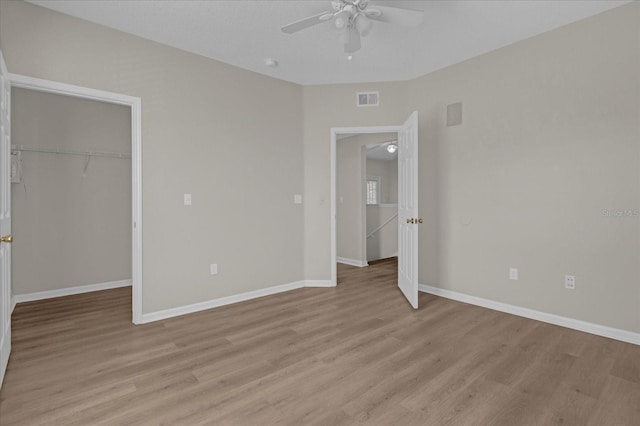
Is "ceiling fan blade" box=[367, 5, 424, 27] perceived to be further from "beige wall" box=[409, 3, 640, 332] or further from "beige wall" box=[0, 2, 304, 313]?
"beige wall" box=[0, 2, 304, 313]

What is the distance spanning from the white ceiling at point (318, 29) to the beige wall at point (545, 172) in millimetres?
275

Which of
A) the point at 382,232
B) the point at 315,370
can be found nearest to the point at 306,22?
the point at 315,370

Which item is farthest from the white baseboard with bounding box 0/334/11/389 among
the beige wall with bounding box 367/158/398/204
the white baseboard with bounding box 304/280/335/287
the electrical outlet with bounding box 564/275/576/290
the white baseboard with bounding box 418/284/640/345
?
the beige wall with bounding box 367/158/398/204

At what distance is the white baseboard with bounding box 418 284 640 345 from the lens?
2.70 meters

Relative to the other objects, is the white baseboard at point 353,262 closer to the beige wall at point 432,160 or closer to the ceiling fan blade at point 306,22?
the beige wall at point 432,160

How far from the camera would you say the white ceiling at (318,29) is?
267 cm

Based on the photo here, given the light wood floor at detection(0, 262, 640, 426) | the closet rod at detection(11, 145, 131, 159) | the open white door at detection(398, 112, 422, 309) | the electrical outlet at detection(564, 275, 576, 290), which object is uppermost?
the closet rod at detection(11, 145, 131, 159)

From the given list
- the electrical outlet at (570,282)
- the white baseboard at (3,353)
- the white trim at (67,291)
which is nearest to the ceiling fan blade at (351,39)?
the electrical outlet at (570,282)

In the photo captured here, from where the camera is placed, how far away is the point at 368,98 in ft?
14.3

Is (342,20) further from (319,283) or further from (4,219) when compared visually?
(319,283)

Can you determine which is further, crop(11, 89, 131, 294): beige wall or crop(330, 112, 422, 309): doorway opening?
crop(11, 89, 131, 294): beige wall

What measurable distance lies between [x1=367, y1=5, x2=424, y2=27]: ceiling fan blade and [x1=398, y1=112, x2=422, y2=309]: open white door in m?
1.15

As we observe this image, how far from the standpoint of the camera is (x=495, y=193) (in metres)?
3.51

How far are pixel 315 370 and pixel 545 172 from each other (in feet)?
9.11
